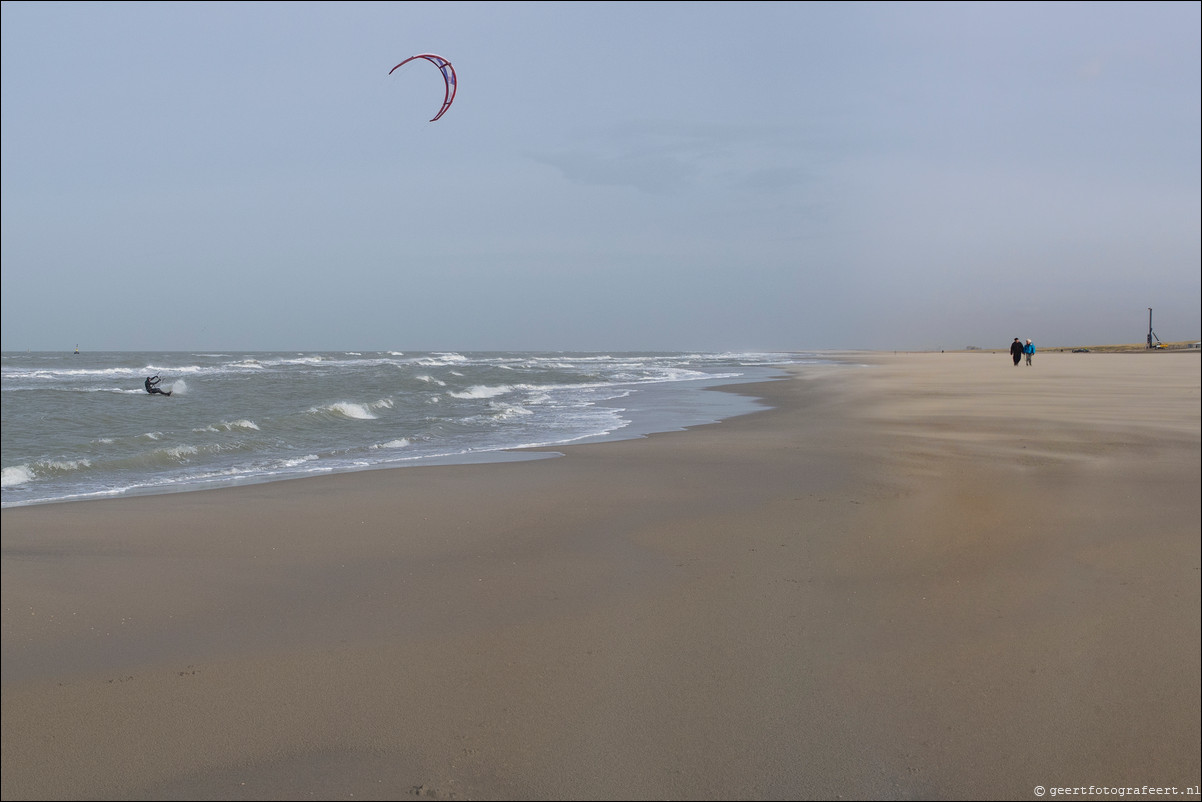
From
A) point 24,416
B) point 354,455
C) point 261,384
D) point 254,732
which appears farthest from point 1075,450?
point 261,384

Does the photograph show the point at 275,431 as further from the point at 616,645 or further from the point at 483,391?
the point at 483,391

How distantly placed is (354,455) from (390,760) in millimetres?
7343

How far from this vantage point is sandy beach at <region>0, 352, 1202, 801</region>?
2402mm

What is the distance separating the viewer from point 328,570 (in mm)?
4191

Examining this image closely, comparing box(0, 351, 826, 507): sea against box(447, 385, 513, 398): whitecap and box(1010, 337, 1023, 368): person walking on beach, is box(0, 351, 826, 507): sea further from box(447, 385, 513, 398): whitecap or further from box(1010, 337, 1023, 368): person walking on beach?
box(1010, 337, 1023, 368): person walking on beach

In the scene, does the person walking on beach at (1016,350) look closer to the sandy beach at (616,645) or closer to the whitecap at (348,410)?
the whitecap at (348,410)

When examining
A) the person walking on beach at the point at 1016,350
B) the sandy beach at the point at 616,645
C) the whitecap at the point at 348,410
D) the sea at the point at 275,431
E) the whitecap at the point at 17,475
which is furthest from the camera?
the person walking on beach at the point at 1016,350

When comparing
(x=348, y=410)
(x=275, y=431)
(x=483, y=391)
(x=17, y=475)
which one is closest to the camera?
(x=17, y=475)

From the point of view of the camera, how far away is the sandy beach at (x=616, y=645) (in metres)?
2.40

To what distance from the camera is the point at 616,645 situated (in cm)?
320

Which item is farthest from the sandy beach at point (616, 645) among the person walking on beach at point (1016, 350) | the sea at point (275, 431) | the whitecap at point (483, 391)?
the person walking on beach at point (1016, 350)

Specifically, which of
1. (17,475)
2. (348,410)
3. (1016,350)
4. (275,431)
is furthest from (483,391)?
(1016,350)

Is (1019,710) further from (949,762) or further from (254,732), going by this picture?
(254,732)

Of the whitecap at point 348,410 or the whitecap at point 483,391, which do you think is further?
the whitecap at point 483,391
